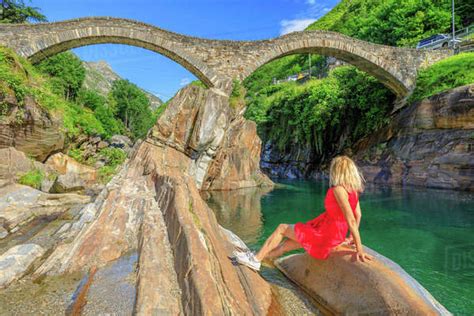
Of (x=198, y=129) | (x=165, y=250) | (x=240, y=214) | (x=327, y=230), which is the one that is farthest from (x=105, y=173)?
(x=327, y=230)

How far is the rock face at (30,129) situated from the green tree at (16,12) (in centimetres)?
1949

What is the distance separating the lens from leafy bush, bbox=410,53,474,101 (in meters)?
15.7

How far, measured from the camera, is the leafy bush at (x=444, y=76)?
620 inches

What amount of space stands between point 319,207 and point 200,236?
7.86 m

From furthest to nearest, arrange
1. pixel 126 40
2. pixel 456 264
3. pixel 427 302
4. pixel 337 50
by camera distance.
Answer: pixel 337 50 < pixel 126 40 < pixel 456 264 < pixel 427 302

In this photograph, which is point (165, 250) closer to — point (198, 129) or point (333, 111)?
point (198, 129)

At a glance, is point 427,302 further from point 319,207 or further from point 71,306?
point 319,207

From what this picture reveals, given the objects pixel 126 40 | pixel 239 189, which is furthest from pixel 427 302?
pixel 126 40

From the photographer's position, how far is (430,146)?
49.8 feet

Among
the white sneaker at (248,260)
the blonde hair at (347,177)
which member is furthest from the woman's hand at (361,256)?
the white sneaker at (248,260)

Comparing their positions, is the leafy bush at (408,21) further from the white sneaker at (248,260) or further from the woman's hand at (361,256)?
the white sneaker at (248,260)

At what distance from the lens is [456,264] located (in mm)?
4691

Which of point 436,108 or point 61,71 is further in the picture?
point 61,71

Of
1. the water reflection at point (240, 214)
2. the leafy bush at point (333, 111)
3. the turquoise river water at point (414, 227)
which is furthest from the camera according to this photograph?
the leafy bush at point (333, 111)
